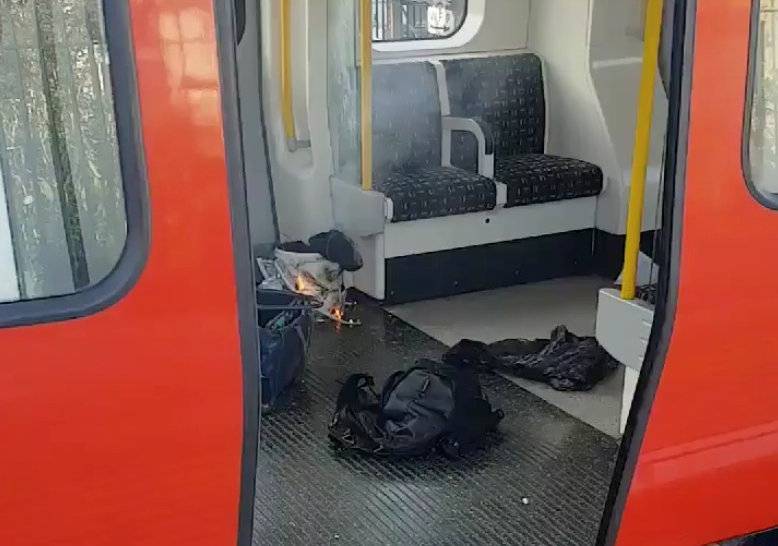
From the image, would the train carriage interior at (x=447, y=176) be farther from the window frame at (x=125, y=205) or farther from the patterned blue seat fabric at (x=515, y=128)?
the window frame at (x=125, y=205)

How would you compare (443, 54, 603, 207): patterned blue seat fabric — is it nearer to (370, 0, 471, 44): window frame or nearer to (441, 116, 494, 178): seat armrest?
(441, 116, 494, 178): seat armrest

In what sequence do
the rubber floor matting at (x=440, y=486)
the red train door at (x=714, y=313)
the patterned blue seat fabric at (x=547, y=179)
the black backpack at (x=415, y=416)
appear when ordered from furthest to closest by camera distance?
1. the patterned blue seat fabric at (x=547, y=179)
2. the black backpack at (x=415, y=416)
3. the rubber floor matting at (x=440, y=486)
4. the red train door at (x=714, y=313)

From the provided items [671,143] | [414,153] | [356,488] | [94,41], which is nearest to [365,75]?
[414,153]

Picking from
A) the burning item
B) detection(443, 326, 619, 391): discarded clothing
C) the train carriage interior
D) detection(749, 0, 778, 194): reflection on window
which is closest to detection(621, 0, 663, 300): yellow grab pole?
detection(749, 0, 778, 194): reflection on window

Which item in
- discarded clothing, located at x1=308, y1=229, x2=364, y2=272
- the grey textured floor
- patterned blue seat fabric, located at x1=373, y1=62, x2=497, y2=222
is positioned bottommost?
the grey textured floor

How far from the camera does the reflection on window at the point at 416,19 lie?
529 cm

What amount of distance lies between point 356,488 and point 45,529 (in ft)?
4.86

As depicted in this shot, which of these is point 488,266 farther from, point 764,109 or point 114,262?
point 114,262

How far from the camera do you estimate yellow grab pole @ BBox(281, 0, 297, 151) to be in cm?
493

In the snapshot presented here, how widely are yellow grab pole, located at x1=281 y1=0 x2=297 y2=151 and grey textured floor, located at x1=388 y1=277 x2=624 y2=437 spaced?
106cm

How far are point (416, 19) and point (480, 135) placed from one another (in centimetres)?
84

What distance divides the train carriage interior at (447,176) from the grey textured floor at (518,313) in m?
0.01

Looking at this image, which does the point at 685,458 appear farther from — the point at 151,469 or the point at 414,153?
Answer: the point at 414,153

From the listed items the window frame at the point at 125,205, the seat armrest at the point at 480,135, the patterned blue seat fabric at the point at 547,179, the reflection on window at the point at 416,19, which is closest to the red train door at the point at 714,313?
the window frame at the point at 125,205
